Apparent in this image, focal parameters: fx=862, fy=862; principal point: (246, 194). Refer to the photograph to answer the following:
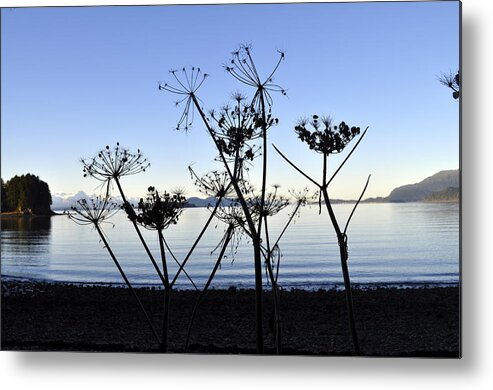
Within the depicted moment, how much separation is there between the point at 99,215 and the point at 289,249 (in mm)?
874

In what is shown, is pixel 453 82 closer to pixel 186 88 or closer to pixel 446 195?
pixel 446 195

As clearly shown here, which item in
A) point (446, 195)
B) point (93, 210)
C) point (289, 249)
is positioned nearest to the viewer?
point (446, 195)

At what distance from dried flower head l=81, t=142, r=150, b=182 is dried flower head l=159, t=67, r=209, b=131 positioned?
0.80ft

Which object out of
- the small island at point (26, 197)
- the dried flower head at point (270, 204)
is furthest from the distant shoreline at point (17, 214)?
the dried flower head at point (270, 204)

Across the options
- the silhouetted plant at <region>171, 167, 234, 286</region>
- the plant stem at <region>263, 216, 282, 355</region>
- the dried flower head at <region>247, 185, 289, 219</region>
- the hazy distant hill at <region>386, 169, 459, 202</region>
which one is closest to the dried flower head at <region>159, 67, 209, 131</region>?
the silhouetted plant at <region>171, 167, 234, 286</region>

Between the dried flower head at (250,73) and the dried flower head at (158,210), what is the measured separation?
57 centimetres

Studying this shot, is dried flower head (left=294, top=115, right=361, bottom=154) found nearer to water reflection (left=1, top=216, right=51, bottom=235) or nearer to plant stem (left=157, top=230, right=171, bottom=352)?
plant stem (left=157, top=230, right=171, bottom=352)

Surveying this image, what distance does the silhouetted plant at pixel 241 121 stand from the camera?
3820 millimetres

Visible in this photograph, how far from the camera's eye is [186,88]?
3873 millimetres

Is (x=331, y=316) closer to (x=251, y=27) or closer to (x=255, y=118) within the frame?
(x=255, y=118)

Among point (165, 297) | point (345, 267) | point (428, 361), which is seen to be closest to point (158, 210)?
point (165, 297)

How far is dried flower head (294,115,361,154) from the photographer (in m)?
3.79

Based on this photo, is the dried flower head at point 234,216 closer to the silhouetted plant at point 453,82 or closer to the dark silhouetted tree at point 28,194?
the dark silhouetted tree at point 28,194

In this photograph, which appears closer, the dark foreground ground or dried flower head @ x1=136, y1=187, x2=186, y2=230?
the dark foreground ground
